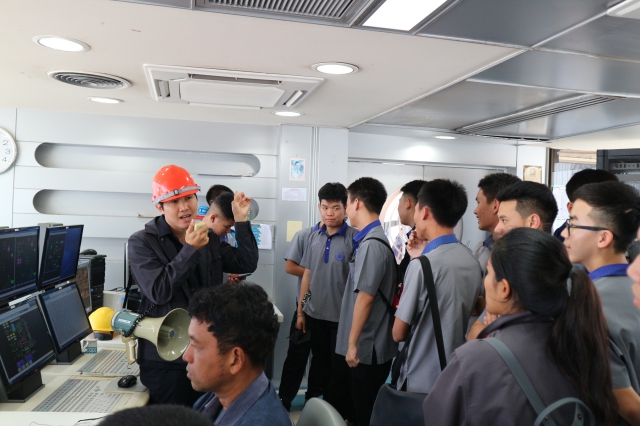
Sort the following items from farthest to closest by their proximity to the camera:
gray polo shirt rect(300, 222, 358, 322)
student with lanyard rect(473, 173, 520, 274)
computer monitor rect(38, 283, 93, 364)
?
gray polo shirt rect(300, 222, 358, 322) → student with lanyard rect(473, 173, 520, 274) → computer monitor rect(38, 283, 93, 364)

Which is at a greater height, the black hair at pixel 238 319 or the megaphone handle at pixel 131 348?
the black hair at pixel 238 319

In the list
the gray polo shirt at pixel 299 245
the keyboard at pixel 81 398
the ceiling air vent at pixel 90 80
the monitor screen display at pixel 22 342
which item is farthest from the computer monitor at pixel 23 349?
the gray polo shirt at pixel 299 245

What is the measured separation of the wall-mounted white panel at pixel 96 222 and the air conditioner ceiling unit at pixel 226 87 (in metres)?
1.36

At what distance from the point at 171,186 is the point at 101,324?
120cm

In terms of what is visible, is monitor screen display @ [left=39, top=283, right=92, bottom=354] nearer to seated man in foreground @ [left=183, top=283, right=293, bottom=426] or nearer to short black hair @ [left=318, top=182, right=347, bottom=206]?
seated man in foreground @ [left=183, top=283, right=293, bottom=426]

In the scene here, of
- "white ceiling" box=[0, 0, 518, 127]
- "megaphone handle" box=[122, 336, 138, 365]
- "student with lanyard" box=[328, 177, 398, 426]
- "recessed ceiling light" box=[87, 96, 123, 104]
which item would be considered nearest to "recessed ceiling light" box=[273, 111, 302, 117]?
"white ceiling" box=[0, 0, 518, 127]

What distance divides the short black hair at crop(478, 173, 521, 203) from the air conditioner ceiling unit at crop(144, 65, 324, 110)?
1198mm

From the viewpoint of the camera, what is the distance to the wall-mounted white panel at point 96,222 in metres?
4.06

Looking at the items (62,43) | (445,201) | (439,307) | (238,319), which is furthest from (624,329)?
Answer: (62,43)

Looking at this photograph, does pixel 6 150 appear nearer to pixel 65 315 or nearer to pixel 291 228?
pixel 65 315

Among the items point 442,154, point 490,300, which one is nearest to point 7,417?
point 490,300

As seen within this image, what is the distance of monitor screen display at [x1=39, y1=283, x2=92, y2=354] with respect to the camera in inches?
91.8

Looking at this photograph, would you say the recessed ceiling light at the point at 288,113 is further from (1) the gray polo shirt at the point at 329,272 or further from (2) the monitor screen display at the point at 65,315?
(2) the monitor screen display at the point at 65,315

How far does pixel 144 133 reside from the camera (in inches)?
167
